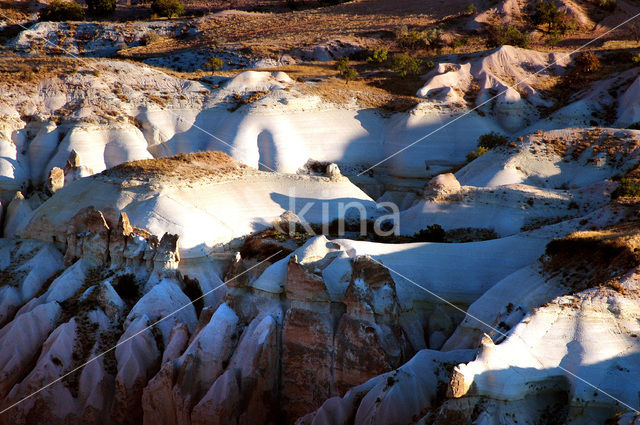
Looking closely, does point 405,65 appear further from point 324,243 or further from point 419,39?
point 324,243

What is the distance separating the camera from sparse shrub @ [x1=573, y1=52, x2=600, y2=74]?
2331 inches

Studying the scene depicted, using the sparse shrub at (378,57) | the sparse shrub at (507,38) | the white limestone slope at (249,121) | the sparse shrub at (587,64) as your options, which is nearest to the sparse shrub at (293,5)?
the sparse shrub at (378,57)

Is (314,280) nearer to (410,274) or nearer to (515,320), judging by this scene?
(410,274)

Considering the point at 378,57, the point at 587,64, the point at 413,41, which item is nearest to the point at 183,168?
the point at 378,57

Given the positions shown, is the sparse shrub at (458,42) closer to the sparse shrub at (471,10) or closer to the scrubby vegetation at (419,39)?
the scrubby vegetation at (419,39)

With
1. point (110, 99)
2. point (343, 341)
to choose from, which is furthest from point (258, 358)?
point (110, 99)

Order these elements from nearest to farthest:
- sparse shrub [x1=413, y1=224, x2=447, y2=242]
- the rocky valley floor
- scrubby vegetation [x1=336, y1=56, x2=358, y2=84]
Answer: the rocky valley floor
sparse shrub [x1=413, y1=224, x2=447, y2=242]
scrubby vegetation [x1=336, y1=56, x2=358, y2=84]

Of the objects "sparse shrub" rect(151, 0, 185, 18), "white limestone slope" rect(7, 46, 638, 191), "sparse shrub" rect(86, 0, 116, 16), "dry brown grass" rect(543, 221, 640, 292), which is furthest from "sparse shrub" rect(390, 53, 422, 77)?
"sparse shrub" rect(86, 0, 116, 16)

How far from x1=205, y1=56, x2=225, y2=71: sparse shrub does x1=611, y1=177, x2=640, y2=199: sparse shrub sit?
112ft

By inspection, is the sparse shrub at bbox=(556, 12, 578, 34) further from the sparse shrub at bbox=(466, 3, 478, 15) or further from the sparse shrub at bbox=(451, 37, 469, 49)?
the sparse shrub at bbox=(451, 37, 469, 49)

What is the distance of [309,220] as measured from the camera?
38156 mm

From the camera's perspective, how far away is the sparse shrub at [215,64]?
6104 cm

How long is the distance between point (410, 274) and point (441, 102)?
27956 millimetres

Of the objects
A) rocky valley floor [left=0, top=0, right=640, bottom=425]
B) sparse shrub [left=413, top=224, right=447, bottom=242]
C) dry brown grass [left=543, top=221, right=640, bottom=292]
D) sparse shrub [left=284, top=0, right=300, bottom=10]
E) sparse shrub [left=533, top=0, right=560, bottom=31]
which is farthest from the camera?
sparse shrub [left=284, top=0, right=300, bottom=10]
